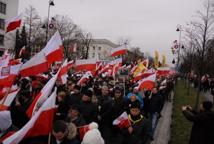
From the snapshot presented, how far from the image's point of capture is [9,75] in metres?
7.99

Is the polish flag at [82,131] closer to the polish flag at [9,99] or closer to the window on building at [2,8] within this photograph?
the polish flag at [9,99]

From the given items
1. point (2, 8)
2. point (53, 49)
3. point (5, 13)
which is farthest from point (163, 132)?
point (5, 13)

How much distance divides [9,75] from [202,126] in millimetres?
4246

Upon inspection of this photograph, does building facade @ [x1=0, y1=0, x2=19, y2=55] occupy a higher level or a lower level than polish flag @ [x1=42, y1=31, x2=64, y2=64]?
higher

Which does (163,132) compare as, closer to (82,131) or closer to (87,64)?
(87,64)

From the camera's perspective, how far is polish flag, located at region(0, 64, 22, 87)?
25.8 feet

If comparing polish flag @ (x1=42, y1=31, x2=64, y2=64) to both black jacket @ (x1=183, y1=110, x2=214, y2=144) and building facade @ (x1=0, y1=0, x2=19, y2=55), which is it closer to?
black jacket @ (x1=183, y1=110, x2=214, y2=144)

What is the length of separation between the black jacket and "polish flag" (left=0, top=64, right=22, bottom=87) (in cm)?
365

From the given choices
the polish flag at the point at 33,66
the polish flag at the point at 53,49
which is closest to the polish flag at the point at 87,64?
the polish flag at the point at 53,49

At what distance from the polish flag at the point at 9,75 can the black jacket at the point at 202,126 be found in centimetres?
365

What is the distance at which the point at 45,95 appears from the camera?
569cm

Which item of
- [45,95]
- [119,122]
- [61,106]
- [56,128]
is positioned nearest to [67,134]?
[56,128]

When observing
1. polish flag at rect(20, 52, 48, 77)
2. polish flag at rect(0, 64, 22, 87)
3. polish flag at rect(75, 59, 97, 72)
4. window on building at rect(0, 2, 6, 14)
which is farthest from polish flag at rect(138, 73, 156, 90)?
window on building at rect(0, 2, 6, 14)

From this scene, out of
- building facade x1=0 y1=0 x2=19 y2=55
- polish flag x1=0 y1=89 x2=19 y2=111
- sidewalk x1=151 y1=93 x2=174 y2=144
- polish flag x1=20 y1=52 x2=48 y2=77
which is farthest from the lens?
building facade x1=0 y1=0 x2=19 y2=55
